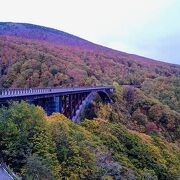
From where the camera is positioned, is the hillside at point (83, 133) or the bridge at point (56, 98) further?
the bridge at point (56, 98)

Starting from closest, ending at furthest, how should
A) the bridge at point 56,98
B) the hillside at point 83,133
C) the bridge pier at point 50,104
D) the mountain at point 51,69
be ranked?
1. the hillside at point 83,133
2. the bridge at point 56,98
3. the bridge pier at point 50,104
4. the mountain at point 51,69

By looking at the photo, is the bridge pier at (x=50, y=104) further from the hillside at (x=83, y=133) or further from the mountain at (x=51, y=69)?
the mountain at (x=51, y=69)

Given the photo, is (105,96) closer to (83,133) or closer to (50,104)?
(50,104)

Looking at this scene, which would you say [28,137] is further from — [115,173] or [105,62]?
[105,62]

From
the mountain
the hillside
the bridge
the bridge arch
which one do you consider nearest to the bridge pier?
the bridge

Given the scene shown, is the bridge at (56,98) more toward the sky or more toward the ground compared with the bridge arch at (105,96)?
more toward the sky

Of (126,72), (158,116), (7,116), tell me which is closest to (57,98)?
(7,116)

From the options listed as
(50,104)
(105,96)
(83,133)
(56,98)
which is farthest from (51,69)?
(83,133)

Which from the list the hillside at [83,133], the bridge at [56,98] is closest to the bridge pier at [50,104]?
the bridge at [56,98]

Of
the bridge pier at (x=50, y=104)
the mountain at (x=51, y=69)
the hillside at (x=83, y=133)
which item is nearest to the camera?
the hillside at (x=83, y=133)
